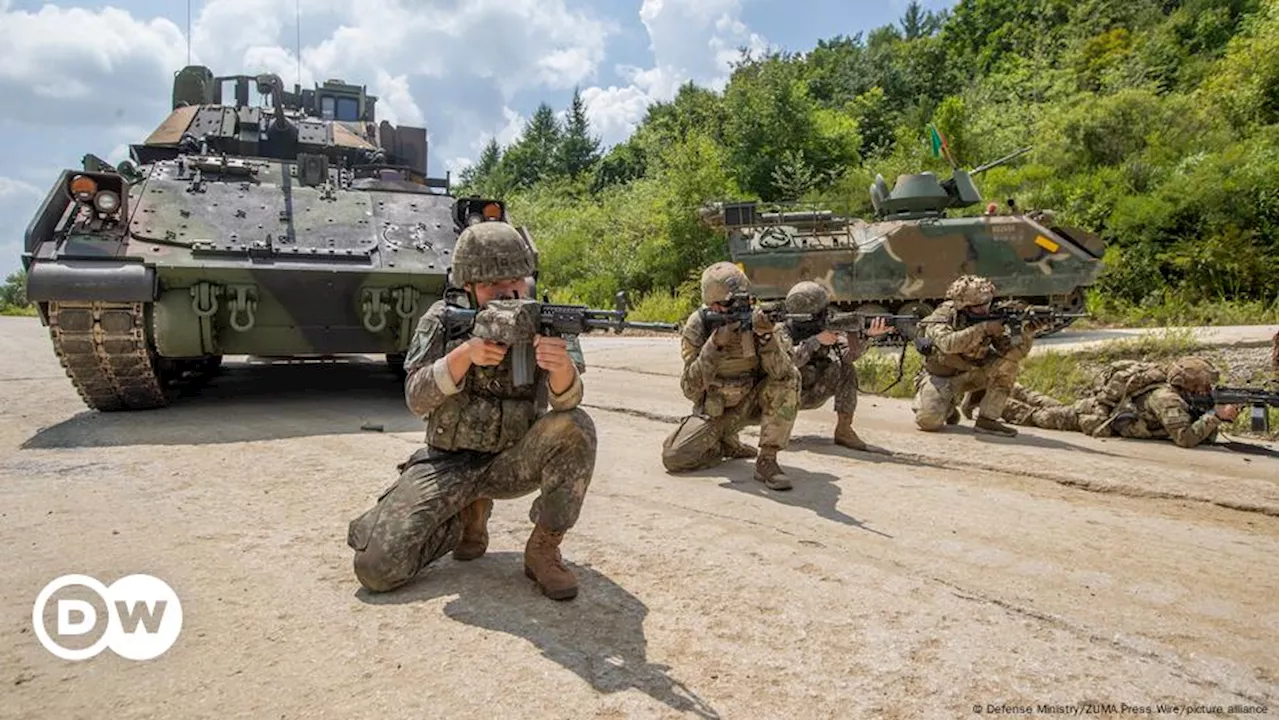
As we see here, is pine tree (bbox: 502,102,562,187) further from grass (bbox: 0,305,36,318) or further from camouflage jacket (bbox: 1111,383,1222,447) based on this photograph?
camouflage jacket (bbox: 1111,383,1222,447)

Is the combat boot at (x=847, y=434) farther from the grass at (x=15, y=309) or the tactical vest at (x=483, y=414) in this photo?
the grass at (x=15, y=309)

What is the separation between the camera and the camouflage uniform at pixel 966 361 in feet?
21.9

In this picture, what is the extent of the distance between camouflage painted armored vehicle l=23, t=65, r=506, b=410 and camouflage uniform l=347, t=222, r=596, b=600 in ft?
12.5

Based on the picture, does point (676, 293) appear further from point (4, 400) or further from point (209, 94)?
point (4, 400)

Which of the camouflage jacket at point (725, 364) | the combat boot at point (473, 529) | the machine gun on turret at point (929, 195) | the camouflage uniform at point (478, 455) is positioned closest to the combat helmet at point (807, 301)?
the camouflage jacket at point (725, 364)

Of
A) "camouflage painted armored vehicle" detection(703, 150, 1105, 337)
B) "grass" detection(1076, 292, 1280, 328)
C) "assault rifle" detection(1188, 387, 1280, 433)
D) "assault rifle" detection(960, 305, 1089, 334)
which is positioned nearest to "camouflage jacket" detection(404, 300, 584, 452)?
"assault rifle" detection(960, 305, 1089, 334)

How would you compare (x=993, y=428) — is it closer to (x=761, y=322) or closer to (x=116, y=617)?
(x=761, y=322)

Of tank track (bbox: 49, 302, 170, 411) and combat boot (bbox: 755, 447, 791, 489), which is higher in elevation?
tank track (bbox: 49, 302, 170, 411)

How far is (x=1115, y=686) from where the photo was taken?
2.44 m

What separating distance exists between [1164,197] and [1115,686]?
16994mm

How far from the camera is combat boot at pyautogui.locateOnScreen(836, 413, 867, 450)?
6.15m

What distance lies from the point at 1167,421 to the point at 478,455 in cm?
544

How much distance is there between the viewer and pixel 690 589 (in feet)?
10.3

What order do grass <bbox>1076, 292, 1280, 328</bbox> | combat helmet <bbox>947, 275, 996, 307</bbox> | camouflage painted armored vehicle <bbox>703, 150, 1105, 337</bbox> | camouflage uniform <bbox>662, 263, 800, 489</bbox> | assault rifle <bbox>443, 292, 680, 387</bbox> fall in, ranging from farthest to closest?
grass <bbox>1076, 292, 1280, 328</bbox> < camouflage painted armored vehicle <bbox>703, 150, 1105, 337</bbox> < combat helmet <bbox>947, 275, 996, 307</bbox> < camouflage uniform <bbox>662, 263, 800, 489</bbox> < assault rifle <bbox>443, 292, 680, 387</bbox>
